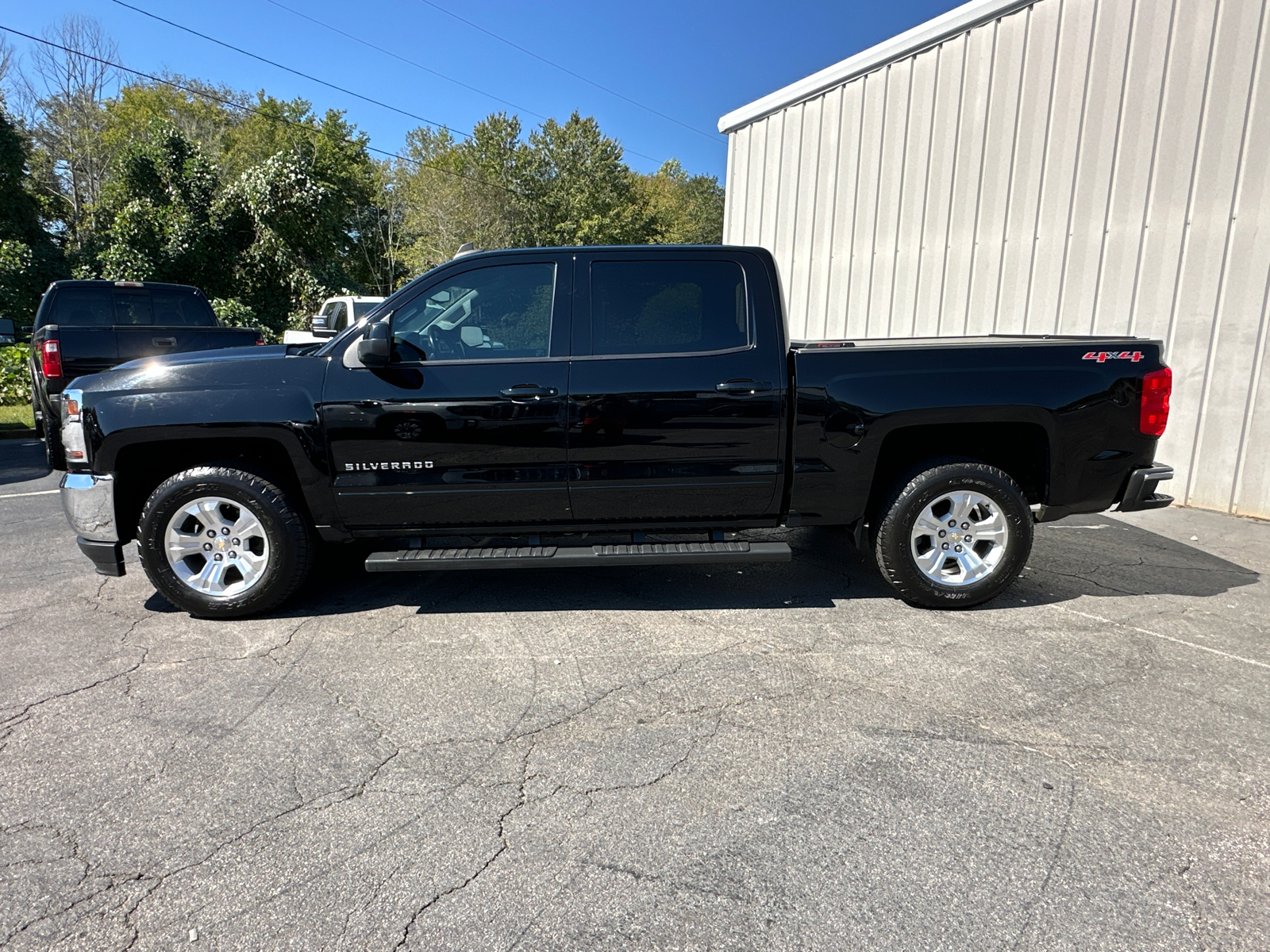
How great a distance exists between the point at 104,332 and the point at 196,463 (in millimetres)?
4563

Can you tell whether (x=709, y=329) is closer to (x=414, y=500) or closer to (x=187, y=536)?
(x=414, y=500)

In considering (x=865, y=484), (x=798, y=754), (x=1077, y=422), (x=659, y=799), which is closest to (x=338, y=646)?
(x=659, y=799)

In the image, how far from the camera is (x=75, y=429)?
412 cm

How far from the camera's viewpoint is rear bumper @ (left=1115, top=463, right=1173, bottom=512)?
14.3 feet

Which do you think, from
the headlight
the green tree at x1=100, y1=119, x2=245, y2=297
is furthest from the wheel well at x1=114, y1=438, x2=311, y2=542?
the green tree at x1=100, y1=119, x2=245, y2=297

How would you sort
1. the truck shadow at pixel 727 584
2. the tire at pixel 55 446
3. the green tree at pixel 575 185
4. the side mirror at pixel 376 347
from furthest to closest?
the green tree at pixel 575 185 → the tire at pixel 55 446 → the truck shadow at pixel 727 584 → the side mirror at pixel 376 347

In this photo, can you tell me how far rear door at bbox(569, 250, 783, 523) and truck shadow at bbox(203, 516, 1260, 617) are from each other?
58 cm

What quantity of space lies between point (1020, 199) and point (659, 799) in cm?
763

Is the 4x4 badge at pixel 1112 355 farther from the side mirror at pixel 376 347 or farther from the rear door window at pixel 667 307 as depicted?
the side mirror at pixel 376 347

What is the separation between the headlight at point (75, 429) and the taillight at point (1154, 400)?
18.5 ft

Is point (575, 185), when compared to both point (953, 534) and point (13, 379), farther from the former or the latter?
point (953, 534)

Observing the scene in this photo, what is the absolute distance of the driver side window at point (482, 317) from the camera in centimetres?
419

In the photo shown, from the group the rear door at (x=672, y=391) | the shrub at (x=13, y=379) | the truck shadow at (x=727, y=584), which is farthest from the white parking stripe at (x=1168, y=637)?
the shrub at (x=13, y=379)

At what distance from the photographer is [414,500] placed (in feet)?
13.8
